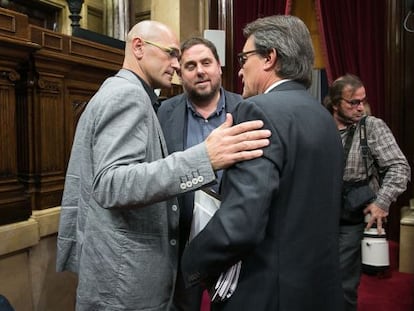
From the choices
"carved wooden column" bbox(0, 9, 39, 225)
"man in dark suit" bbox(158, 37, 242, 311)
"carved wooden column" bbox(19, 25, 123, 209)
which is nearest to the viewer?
"carved wooden column" bbox(0, 9, 39, 225)

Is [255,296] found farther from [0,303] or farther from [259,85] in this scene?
[0,303]

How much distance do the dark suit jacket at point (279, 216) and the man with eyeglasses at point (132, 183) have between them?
6cm

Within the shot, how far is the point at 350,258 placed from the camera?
200cm

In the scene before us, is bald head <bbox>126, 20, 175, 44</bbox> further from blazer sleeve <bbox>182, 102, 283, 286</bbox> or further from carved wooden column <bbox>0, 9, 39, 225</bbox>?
carved wooden column <bbox>0, 9, 39, 225</bbox>

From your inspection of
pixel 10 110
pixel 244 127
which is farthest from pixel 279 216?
pixel 10 110

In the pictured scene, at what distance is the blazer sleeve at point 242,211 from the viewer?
3.22 ft

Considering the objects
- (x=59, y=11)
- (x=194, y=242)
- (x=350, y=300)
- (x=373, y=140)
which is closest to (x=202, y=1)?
(x=59, y=11)

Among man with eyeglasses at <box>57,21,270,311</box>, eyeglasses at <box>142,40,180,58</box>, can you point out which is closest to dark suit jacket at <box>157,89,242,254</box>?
eyeglasses at <box>142,40,180,58</box>

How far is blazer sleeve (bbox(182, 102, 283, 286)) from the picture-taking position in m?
0.98

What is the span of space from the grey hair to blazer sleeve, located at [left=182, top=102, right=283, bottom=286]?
18 centimetres

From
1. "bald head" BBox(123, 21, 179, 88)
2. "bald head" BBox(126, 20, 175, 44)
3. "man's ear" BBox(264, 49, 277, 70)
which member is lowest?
"man's ear" BBox(264, 49, 277, 70)

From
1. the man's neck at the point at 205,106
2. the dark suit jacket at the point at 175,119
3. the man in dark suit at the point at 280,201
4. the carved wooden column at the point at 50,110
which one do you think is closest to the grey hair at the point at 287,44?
the man in dark suit at the point at 280,201

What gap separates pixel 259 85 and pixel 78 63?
1491mm

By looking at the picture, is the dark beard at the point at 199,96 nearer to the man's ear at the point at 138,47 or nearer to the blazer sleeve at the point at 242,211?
the man's ear at the point at 138,47
